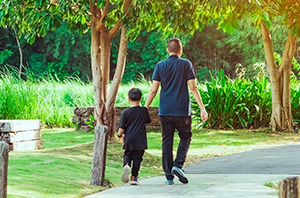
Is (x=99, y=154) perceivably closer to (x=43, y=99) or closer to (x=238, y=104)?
(x=238, y=104)

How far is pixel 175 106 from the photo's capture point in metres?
5.04

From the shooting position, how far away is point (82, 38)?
3444cm

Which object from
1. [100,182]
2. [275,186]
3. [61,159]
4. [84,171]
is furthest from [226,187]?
[61,159]

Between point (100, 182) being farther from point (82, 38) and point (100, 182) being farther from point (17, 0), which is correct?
point (82, 38)

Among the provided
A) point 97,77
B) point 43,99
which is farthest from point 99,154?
point 43,99

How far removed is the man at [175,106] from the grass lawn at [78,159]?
0.94 m

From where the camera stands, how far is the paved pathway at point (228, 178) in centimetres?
452

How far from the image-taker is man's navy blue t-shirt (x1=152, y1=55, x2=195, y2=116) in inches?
198

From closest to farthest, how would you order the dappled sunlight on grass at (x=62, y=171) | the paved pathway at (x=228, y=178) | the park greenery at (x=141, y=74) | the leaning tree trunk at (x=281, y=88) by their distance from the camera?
1. the paved pathway at (x=228, y=178)
2. the dappled sunlight on grass at (x=62, y=171)
3. the park greenery at (x=141, y=74)
4. the leaning tree trunk at (x=281, y=88)

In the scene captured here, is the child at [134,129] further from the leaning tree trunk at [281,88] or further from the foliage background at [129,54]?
the foliage background at [129,54]

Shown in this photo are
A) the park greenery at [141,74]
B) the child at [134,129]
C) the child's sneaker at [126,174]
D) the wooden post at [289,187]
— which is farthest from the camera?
the park greenery at [141,74]

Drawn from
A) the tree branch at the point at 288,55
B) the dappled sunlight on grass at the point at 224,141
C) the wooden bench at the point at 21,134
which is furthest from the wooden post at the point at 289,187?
the tree branch at the point at 288,55

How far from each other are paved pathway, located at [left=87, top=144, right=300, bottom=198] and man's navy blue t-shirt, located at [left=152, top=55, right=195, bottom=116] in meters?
0.95

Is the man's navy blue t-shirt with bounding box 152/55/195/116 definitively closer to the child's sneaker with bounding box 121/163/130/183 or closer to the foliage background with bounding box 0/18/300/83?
the child's sneaker with bounding box 121/163/130/183
